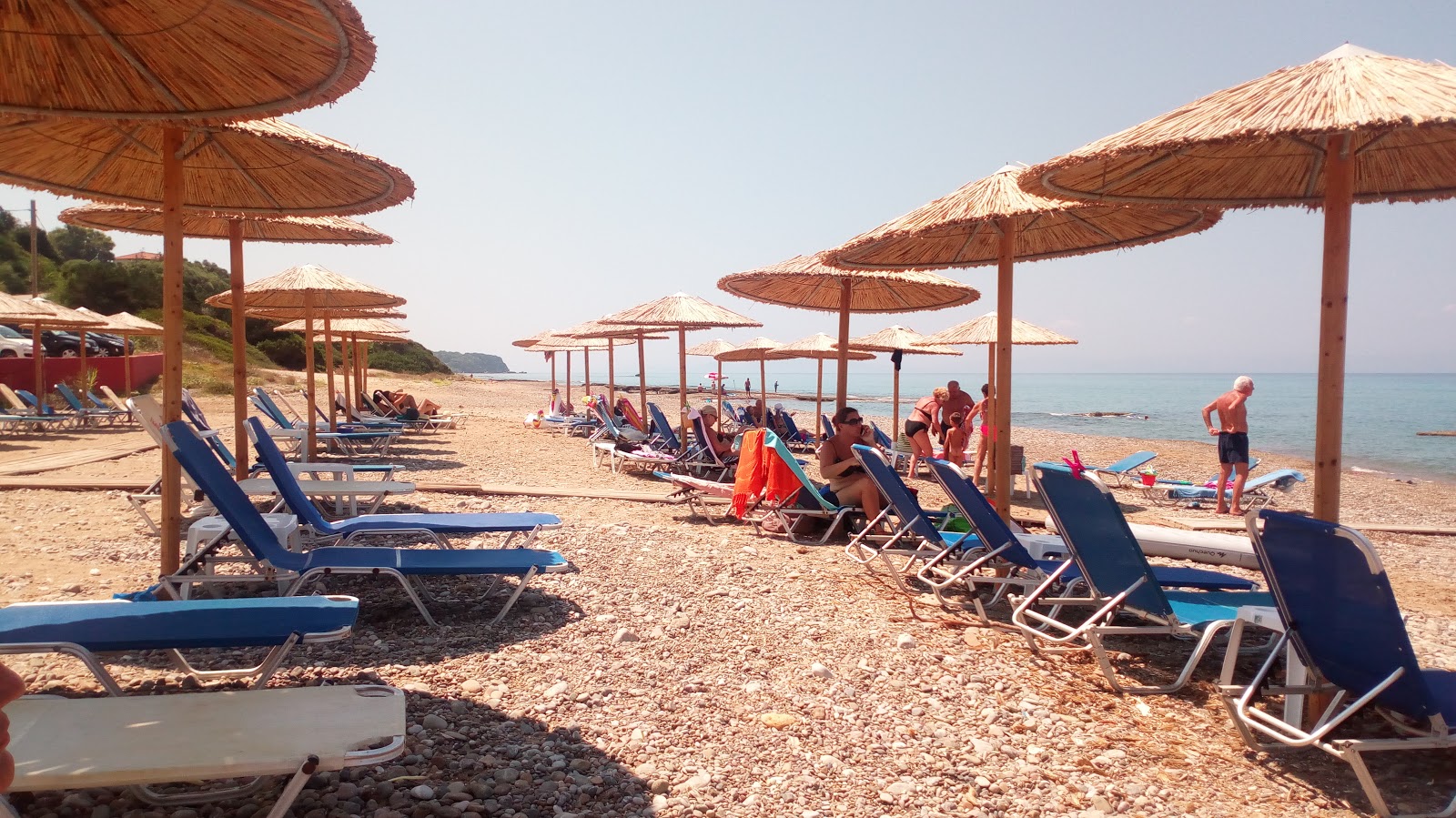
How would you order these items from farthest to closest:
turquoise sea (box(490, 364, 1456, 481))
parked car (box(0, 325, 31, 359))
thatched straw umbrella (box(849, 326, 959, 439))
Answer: turquoise sea (box(490, 364, 1456, 481)) < parked car (box(0, 325, 31, 359)) < thatched straw umbrella (box(849, 326, 959, 439))

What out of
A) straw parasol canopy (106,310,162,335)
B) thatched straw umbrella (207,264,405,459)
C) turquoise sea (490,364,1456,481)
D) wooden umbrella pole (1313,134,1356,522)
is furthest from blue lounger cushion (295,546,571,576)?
turquoise sea (490,364,1456,481)

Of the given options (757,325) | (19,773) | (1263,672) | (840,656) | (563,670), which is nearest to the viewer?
(19,773)

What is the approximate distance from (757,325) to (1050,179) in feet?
24.4

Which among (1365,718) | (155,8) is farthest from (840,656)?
(155,8)

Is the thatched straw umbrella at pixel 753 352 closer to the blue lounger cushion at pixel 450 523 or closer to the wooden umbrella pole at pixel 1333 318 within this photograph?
the blue lounger cushion at pixel 450 523

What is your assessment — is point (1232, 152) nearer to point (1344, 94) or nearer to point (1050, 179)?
point (1050, 179)

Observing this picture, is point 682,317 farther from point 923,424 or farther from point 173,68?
point 173,68

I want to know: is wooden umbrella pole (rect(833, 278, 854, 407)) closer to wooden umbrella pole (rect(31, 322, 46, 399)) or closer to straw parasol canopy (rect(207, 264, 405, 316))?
straw parasol canopy (rect(207, 264, 405, 316))

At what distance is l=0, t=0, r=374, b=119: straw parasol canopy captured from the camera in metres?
2.84

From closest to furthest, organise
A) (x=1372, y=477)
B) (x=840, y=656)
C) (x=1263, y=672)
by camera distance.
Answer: (x=1263, y=672)
(x=840, y=656)
(x=1372, y=477)

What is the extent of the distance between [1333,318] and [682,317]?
8.62 meters

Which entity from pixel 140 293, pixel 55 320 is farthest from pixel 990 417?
pixel 140 293

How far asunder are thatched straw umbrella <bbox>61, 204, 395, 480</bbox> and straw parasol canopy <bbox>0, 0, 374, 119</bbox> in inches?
82.4

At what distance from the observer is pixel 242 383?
20.7 ft
